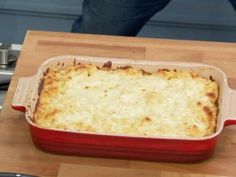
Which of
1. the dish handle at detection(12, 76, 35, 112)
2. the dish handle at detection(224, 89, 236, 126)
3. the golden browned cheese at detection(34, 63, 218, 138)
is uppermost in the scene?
the dish handle at detection(224, 89, 236, 126)

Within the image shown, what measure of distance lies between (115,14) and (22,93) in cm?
59

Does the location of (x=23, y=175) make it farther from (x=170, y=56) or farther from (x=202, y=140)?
(x=170, y=56)

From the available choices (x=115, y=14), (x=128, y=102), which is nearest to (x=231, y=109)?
(x=128, y=102)

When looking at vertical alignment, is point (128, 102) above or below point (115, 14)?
above

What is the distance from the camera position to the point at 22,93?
35.7 inches

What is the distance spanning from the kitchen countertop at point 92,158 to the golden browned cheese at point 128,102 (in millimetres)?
58

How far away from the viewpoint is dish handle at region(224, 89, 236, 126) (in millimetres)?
858

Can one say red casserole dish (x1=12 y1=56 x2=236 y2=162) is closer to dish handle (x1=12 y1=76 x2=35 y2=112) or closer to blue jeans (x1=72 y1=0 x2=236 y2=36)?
dish handle (x1=12 y1=76 x2=35 y2=112)

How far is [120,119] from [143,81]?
103mm

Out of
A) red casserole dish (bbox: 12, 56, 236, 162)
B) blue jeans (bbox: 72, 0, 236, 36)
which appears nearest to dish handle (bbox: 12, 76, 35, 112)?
red casserole dish (bbox: 12, 56, 236, 162)

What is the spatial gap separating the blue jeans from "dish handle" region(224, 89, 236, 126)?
0.59 meters

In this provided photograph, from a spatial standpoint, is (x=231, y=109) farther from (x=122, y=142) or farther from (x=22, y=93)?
(x=22, y=93)

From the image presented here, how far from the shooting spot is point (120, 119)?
2.79 feet

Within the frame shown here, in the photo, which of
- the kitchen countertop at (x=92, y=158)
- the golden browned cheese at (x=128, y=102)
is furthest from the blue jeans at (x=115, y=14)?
the golden browned cheese at (x=128, y=102)
